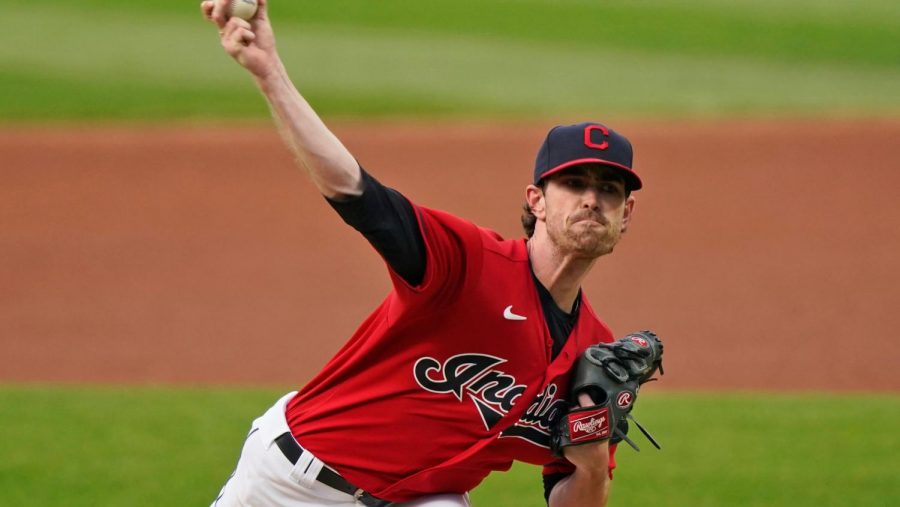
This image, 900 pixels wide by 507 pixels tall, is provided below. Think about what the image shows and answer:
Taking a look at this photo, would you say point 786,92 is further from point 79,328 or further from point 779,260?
point 79,328

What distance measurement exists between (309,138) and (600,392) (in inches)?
54.0

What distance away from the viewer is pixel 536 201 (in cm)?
428

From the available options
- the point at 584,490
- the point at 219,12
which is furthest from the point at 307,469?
the point at 219,12

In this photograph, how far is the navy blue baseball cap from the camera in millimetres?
4074

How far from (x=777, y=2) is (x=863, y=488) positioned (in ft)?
60.9

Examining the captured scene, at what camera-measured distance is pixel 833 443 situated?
8070 mm

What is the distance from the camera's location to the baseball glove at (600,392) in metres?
4.10

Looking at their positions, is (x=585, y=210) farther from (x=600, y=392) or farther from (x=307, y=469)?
(x=307, y=469)

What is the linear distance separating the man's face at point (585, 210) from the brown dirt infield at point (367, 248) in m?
6.02

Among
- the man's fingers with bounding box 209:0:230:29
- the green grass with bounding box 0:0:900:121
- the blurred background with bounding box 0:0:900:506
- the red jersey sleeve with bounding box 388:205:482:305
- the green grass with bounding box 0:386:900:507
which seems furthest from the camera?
the green grass with bounding box 0:0:900:121

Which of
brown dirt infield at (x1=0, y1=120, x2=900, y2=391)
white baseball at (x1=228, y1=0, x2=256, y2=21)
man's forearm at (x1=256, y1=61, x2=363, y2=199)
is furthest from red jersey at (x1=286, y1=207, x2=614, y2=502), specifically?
brown dirt infield at (x1=0, y1=120, x2=900, y2=391)

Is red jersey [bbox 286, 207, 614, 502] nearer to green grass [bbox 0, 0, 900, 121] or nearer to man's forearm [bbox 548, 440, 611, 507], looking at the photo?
man's forearm [bbox 548, 440, 611, 507]

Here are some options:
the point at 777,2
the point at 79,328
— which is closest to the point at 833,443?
the point at 79,328

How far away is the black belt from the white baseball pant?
0.05 ft
